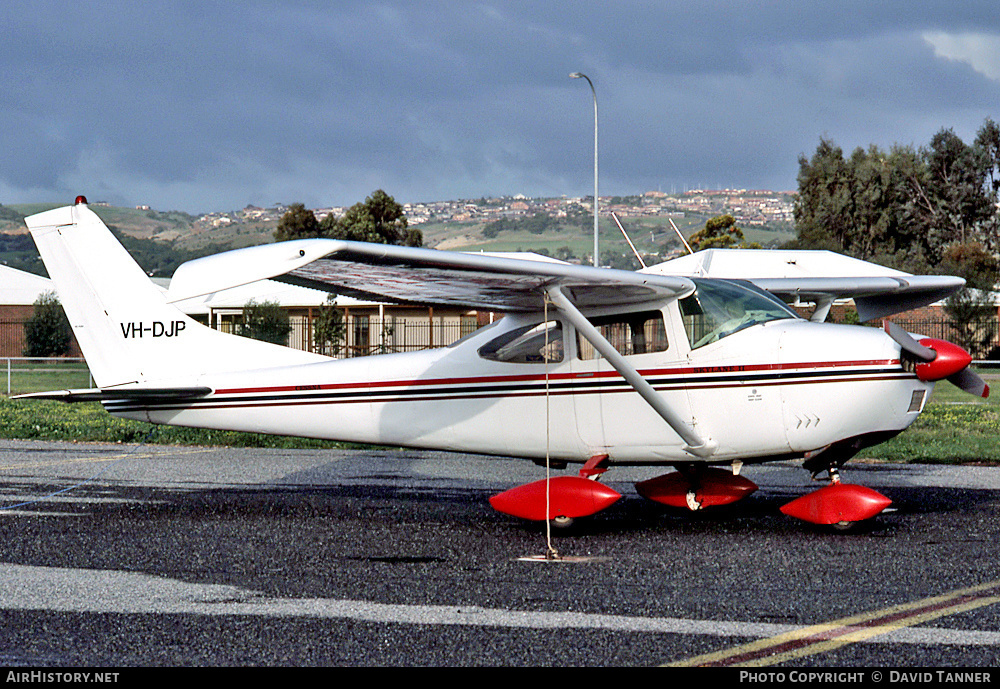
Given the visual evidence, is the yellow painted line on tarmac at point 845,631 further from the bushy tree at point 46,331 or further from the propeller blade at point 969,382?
the bushy tree at point 46,331

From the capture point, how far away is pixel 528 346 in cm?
849

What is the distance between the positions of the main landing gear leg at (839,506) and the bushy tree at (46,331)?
39.7 meters

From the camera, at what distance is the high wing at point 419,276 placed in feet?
19.0

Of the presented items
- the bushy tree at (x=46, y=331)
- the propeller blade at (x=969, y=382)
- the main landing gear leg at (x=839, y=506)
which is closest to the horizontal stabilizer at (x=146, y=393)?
the main landing gear leg at (x=839, y=506)

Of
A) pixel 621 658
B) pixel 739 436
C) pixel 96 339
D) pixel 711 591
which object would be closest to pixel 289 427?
pixel 96 339

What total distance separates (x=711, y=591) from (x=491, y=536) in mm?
2341

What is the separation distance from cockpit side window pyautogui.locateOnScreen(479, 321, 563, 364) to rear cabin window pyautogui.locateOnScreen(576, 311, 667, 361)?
220mm

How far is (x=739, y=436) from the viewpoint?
7820 mm

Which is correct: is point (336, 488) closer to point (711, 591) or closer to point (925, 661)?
point (711, 591)

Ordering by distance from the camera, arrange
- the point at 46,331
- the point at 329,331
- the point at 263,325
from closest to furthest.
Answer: the point at 263,325, the point at 329,331, the point at 46,331

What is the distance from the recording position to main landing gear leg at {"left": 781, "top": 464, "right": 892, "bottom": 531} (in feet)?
24.7

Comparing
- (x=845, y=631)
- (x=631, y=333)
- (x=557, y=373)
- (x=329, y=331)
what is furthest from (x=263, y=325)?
(x=845, y=631)

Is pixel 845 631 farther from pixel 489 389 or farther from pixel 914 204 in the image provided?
pixel 914 204

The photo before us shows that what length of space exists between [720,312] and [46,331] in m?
40.3
